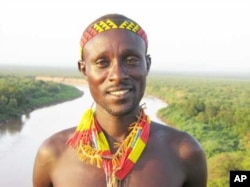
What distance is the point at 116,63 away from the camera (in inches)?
50.5

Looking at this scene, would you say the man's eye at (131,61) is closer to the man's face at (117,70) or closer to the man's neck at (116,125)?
the man's face at (117,70)

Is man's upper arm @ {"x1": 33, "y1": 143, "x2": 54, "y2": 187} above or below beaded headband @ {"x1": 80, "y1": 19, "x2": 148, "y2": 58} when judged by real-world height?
below

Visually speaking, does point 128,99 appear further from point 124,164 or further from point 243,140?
point 243,140

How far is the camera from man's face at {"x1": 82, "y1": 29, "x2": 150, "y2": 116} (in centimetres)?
127

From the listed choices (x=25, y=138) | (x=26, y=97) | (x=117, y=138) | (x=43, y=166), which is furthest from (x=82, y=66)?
(x=26, y=97)

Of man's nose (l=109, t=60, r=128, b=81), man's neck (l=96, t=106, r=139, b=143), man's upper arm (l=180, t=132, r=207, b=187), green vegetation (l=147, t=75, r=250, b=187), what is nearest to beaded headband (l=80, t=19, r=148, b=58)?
man's nose (l=109, t=60, r=128, b=81)

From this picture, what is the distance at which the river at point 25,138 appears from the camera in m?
12.1

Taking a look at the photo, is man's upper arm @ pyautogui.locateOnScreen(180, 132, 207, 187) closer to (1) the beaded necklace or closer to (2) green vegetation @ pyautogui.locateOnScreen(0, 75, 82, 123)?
(1) the beaded necklace

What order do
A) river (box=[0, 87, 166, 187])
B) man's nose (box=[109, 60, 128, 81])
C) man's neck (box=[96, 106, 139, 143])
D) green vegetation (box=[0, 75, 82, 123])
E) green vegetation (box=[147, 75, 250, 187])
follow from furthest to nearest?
1. green vegetation (box=[0, 75, 82, 123])
2. green vegetation (box=[147, 75, 250, 187])
3. river (box=[0, 87, 166, 187])
4. man's neck (box=[96, 106, 139, 143])
5. man's nose (box=[109, 60, 128, 81])

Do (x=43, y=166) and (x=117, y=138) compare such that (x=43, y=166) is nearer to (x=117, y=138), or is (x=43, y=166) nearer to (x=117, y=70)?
(x=117, y=138)

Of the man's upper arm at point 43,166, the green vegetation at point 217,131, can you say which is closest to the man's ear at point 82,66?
the man's upper arm at point 43,166

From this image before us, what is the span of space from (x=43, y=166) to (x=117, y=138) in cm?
29

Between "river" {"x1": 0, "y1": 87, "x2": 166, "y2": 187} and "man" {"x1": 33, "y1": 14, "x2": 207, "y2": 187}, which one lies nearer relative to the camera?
"man" {"x1": 33, "y1": 14, "x2": 207, "y2": 187}

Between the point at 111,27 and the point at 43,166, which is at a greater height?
the point at 111,27
